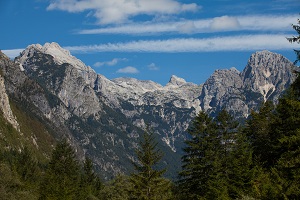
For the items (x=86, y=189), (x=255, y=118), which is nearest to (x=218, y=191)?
(x=255, y=118)

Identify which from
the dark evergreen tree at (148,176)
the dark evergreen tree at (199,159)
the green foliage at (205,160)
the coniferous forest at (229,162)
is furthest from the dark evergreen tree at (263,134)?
the dark evergreen tree at (148,176)

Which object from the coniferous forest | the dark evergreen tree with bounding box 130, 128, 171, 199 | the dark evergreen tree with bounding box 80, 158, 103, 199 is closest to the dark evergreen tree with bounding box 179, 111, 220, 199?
the coniferous forest

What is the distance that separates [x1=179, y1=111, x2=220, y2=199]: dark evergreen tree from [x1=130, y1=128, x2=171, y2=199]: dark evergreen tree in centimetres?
336

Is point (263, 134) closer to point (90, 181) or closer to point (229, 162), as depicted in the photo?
point (229, 162)

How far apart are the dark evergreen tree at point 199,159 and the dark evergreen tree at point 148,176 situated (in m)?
3.36

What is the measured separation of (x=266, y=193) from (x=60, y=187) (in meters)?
58.9

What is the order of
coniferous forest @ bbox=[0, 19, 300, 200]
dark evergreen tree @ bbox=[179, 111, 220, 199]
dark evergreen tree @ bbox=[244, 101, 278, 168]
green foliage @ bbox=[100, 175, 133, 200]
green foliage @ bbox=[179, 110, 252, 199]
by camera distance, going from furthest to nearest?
green foliage @ bbox=[100, 175, 133, 200] < dark evergreen tree @ bbox=[244, 101, 278, 168] < dark evergreen tree @ bbox=[179, 111, 220, 199] < green foliage @ bbox=[179, 110, 252, 199] < coniferous forest @ bbox=[0, 19, 300, 200]

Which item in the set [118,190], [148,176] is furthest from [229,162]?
[118,190]

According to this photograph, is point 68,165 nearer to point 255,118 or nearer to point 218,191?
point 255,118

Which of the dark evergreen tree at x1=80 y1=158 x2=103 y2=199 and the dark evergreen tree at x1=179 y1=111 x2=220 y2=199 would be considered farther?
the dark evergreen tree at x1=80 y1=158 x2=103 y2=199

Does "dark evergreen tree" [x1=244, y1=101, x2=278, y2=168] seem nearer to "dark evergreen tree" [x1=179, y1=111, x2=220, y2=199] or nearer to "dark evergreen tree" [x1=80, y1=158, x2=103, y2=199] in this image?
"dark evergreen tree" [x1=179, y1=111, x2=220, y2=199]

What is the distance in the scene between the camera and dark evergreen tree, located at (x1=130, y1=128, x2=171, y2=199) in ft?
173

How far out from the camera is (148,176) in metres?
53.8

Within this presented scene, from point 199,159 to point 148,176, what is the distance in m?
6.92
